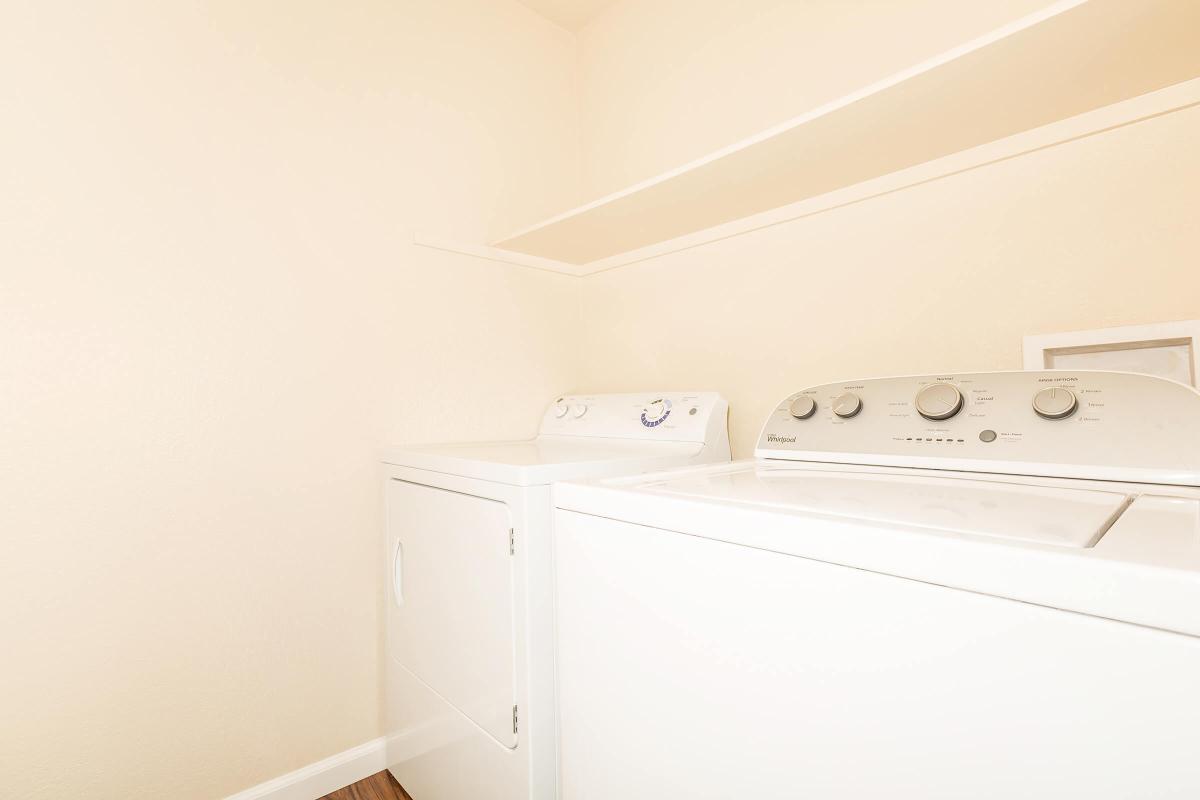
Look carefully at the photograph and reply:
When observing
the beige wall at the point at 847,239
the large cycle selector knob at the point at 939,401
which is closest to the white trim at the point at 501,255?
the beige wall at the point at 847,239

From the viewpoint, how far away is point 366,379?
5.20 ft

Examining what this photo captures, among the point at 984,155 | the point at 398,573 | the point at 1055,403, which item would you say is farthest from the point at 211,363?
the point at 984,155

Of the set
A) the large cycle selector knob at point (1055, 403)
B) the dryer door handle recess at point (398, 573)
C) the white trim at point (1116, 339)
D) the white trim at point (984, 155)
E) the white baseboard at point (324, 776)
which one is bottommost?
the white baseboard at point (324, 776)

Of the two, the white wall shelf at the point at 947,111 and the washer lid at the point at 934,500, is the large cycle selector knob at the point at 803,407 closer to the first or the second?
the washer lid at the point at 934,500

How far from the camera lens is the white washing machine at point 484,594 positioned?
1012mm

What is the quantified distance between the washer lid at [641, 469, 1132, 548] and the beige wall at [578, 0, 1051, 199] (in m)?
1.06

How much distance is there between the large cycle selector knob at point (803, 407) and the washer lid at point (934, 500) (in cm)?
19

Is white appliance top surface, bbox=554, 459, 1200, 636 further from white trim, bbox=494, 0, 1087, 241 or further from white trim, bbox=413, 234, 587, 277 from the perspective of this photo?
white trim, bbox=413, 234, 587, 277

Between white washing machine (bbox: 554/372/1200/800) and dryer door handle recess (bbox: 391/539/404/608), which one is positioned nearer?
white washing machine (bbox: 554/372/1200/800)

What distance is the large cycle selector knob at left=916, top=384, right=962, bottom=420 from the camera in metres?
1.00

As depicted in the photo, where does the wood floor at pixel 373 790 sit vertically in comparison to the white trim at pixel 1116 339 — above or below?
below

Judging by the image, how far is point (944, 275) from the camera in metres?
1.26

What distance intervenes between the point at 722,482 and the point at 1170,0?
0.98 metres

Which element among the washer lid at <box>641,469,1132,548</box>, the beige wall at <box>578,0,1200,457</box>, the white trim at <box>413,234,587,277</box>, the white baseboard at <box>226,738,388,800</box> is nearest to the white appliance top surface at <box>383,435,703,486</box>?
the washer lid at <box>641,469,1132,548</box>
